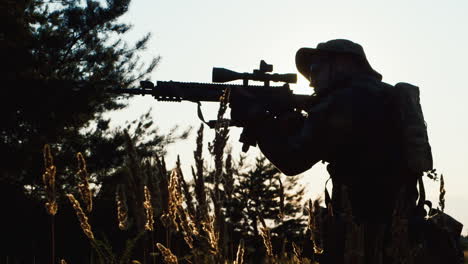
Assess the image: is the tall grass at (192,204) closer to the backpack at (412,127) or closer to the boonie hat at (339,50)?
the backpack at (412,127)

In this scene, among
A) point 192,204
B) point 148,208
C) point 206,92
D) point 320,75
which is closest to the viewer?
point 192,204

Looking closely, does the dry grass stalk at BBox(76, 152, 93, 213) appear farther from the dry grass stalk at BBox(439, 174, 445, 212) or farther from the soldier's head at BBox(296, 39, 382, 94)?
the soldier's head at BBox(296, 39, 382, 94)

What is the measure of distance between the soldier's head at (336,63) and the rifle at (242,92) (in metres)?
0.24

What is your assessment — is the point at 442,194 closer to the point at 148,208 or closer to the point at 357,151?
the point at 148,208

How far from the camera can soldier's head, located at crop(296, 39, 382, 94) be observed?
4.57m

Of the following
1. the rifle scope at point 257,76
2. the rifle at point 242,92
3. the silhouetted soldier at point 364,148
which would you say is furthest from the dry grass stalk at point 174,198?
the rifle scope at point 257,76

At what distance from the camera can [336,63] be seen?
4.63 m

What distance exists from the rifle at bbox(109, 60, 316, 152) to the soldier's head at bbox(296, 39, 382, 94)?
0.24 meters

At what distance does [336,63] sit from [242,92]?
87cm

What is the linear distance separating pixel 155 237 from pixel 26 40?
52.5 ft

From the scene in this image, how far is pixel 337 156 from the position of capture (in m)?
3.93

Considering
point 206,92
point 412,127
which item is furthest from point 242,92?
point 412,127

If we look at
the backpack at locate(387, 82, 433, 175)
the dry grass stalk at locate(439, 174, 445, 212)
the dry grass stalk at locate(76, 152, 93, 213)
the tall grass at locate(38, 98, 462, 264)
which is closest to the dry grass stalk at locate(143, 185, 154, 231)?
the tall grass at locate(38, 98, 462, 264)

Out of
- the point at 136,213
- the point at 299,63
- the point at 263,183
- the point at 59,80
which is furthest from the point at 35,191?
the point at 136,213
